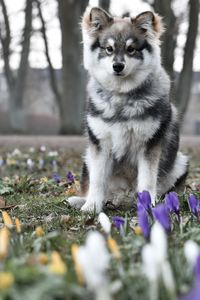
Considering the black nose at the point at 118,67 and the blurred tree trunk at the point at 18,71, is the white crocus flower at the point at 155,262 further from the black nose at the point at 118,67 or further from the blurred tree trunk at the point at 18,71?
the blurred tree trunk at the point at 18,71

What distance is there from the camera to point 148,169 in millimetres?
5152

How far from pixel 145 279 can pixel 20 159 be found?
833 centimetres

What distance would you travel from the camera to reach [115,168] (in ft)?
17.9

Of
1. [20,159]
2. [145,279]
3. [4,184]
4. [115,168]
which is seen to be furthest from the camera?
[20,159]

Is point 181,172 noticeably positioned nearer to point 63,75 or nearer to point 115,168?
point 115,168

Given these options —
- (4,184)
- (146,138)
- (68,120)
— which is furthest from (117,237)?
(68,120)

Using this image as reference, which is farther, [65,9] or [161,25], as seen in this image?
[65,9]

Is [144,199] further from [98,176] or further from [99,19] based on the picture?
[99,19]

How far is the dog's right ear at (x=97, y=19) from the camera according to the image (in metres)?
5.36

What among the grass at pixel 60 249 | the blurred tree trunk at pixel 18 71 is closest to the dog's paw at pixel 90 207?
the grass at pixel 60 249

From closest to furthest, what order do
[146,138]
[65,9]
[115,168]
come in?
[146,138] → [115,168] → [65,9]

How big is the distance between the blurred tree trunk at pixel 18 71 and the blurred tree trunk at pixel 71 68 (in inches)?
224

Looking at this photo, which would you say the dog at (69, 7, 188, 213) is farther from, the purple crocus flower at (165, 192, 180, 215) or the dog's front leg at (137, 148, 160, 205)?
the purple crocus flower at (165, 192, 180, 215)

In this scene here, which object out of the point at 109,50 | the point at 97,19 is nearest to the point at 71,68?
the point at 97,19
